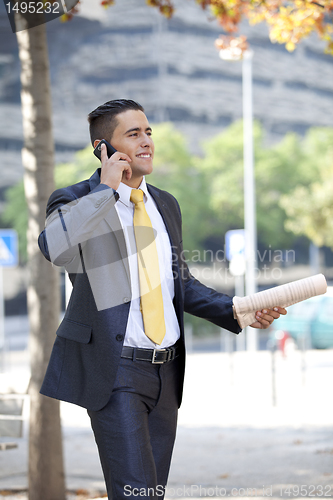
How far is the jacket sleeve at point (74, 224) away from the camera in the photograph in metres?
2.37

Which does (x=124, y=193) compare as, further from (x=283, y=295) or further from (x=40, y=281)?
(x=40, y=281)

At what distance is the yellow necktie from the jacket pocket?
0.74ft

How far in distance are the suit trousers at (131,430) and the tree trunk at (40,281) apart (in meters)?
2.26

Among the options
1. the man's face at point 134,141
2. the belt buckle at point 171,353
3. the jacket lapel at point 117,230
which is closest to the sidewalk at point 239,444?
the belt buckle at point 171,353

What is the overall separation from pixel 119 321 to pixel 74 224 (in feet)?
1.34

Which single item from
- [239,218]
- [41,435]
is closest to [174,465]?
[41,435]

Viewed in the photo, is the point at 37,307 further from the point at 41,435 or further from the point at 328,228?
the point at 328,228

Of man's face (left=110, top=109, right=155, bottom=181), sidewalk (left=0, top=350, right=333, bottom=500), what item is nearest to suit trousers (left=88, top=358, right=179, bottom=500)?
man's face (left=110, top=109, right=155, bottom=181)

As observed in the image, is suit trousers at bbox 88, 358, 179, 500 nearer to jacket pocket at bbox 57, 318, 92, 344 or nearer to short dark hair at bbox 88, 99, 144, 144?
jacket pocket at bbox 57, 318, 92, 344

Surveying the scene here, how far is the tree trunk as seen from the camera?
15.5ft

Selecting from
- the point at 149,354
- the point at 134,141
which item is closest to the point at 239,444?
the point at 149,354

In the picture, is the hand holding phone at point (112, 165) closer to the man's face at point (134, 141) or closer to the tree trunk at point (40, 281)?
the man's face at point (134, 141)

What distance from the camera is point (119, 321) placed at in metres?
2.48

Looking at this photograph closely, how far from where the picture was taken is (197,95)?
49719mm
